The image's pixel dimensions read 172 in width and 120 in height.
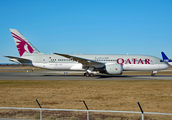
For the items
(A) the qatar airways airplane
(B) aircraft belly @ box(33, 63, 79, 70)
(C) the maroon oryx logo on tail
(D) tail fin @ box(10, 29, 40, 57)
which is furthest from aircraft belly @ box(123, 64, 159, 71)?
(C) the maroon oryx logo on tail

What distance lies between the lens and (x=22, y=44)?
3353cm

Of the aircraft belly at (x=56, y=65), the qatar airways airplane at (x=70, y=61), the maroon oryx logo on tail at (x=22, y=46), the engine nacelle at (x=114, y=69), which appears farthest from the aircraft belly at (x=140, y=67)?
the maroon oryx logo on tail at (x=22, y=46)

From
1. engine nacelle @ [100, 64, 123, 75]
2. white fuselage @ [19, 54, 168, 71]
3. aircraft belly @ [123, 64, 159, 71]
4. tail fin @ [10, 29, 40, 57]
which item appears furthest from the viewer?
tail fin @ [10, 29, 40, 57]

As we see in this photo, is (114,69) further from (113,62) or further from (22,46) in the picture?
(22,46)

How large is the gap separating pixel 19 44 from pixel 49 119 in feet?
91.2

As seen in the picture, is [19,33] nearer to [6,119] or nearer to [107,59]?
[107,59]

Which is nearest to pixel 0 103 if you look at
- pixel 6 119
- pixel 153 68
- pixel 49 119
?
pixel 6 119

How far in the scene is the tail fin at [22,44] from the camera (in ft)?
109

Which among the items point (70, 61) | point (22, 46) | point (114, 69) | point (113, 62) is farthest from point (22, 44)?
point (114, 69)

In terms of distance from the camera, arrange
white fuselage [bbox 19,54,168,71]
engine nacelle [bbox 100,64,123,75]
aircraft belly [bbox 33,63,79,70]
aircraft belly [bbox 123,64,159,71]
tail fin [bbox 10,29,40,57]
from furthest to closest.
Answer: tail fin [bbox 10,29,40,57] → aircraft belly [bbox 33,63,79,70] → white fuselage [bbox 19,54,168,71] → aircraft belly [bbox 123,64,159,71] → engine nacelle [bbox 100,64,123,75]

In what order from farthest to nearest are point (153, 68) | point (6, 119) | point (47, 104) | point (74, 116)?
point (153, 68) < point (47, 104) < point (74, 116) < point (6, 119)

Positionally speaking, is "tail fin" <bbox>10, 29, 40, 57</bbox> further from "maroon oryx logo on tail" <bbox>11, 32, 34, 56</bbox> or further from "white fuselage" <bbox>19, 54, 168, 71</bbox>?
"white fuselage" <bbox>19, 54, 168, 71</bbox>

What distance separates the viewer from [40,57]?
108 ft

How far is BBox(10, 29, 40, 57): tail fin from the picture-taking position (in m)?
→ 33.4
